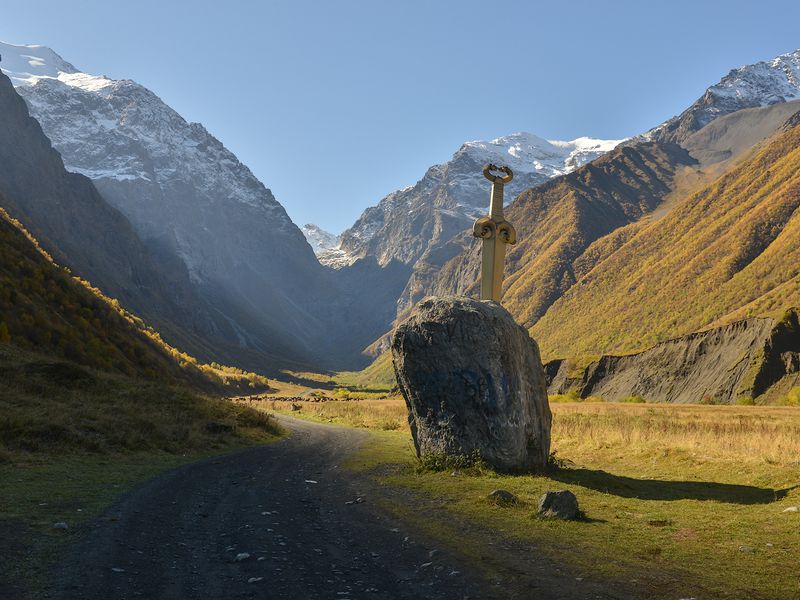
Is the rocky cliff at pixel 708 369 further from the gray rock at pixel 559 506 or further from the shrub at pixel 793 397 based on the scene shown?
the gray rock at pixel 559 506

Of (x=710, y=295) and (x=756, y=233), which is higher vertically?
(x=756, y=233)

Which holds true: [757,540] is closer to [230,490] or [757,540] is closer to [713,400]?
[230,490]

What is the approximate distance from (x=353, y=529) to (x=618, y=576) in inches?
182

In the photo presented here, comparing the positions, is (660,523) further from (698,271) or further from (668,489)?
(698,271)

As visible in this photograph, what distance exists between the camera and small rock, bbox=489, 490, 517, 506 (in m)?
12.9

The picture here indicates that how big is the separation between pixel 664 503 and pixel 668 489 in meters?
2.15

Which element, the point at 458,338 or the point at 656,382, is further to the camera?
the point at 656,382

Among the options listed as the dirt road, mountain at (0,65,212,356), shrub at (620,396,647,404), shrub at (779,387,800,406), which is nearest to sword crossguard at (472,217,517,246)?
the dirt road

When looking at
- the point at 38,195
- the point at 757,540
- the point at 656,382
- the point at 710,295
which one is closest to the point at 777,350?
the point at 656,382

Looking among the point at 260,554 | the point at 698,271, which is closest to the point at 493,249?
the point at 260,554

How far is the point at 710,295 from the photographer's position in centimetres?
12106

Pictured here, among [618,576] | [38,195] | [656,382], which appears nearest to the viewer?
[618,576]

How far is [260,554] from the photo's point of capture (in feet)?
30.0

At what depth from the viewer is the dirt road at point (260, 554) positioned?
764 cm
